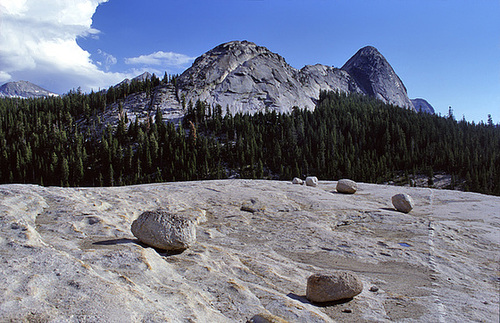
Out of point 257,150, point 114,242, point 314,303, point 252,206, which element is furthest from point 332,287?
point 257,150

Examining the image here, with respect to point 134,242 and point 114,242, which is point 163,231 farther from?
point 114,242

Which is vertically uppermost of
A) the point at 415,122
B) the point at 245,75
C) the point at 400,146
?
the point at 245,75

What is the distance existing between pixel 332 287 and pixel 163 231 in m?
5.16

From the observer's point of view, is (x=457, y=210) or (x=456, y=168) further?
(x=456, y=168)

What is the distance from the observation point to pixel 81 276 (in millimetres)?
5941

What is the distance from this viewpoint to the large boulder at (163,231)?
9133 millimetres

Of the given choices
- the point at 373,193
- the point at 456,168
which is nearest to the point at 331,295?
the point at 373,193

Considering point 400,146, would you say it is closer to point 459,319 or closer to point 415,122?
point 415,122

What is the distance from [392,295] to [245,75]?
632ft

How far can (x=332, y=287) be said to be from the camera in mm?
7250

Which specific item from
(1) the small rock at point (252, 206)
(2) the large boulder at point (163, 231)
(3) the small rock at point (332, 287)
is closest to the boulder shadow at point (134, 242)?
(2) the large boulder at point (163, 231)

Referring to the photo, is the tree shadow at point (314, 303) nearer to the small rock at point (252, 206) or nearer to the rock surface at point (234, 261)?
the rock surface at point (234, 261)

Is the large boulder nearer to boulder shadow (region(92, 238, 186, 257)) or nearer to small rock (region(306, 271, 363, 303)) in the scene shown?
boulder shadow (region(92, 238, 186, 257))

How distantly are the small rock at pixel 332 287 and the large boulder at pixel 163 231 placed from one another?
4.12 metres
